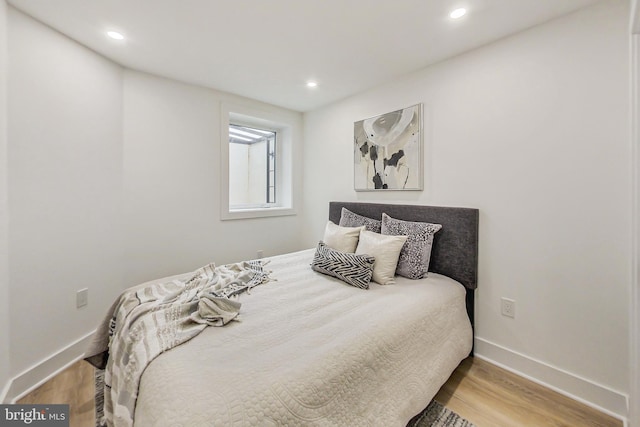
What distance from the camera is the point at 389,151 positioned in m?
2.63

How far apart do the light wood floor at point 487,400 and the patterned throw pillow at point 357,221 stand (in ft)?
4.24

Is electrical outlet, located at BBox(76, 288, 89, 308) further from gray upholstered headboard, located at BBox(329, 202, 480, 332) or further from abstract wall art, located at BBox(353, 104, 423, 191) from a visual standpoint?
gray upholstered headboard, located at BBox(329, 202, 480, 332)

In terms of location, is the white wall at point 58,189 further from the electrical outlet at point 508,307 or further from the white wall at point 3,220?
the electrical outlet at point 508,307

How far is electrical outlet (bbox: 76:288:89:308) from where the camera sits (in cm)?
212

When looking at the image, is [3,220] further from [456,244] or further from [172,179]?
[456,244]

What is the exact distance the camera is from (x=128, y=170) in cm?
247

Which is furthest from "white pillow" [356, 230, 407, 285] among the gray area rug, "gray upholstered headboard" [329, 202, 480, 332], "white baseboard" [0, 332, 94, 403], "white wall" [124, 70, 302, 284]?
"white baseboard" [0, 332, 94, 403]

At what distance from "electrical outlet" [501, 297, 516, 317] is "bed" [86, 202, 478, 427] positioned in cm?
21

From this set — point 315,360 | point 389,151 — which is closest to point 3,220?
point 315,360

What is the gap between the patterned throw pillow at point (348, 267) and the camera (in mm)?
1930

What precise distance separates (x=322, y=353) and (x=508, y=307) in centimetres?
162

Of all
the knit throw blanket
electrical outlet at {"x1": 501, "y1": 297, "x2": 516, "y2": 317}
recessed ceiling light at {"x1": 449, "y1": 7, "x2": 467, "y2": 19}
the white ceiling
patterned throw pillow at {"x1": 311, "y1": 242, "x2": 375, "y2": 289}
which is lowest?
electrical outlet at {"x1": 501, "y1": 297, "x2": 516, "y2": 317}

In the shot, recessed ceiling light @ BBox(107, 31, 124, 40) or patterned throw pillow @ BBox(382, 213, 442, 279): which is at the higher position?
recessed ceiling light @ BBox(107, 31, 124, 40)

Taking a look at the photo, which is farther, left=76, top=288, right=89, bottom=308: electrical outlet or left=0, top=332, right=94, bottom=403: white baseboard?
left=76, top=288, right=89, bottom=308: electrical outlet
